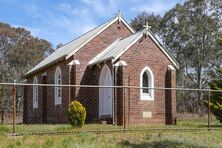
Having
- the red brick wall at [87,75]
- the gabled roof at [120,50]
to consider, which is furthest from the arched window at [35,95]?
the gabled roof at [120,50]

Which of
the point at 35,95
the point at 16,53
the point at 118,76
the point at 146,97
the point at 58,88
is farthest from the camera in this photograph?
the point at 16,53

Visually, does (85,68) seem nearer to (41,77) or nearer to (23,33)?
(41,77)

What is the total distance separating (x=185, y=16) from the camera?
172 ft

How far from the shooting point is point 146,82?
26938 millimetres

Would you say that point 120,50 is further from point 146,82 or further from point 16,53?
point 16,53

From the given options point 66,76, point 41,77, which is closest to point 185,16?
point 41,77

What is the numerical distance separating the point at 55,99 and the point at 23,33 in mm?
37882

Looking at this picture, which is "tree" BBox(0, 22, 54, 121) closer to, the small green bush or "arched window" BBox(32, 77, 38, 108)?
"arched window" BBox(32, 77, 38, 108)

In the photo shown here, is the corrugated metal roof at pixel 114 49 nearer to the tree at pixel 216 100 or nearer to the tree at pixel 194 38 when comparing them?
the tree at pixel 216 100

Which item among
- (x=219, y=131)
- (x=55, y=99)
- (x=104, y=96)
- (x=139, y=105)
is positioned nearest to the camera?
(x=219, y=131)

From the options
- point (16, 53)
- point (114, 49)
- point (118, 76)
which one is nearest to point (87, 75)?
point (114, 49)

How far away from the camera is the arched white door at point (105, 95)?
87.0 feet

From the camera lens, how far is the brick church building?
25188 millimetres

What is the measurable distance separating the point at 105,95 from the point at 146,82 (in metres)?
2.75
